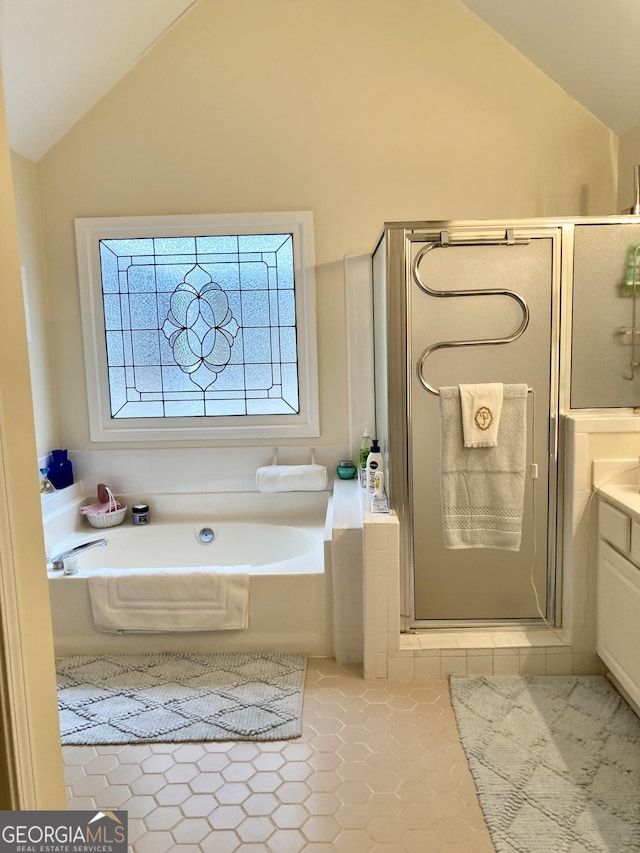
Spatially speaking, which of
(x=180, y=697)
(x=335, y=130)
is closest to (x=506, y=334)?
(x=335, y=130)

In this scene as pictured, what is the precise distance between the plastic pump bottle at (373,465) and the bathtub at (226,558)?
274mm

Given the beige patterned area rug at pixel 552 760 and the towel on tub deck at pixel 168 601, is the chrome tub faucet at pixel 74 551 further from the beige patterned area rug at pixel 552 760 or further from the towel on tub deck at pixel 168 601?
the beige patterned area rug at pixel 552 760

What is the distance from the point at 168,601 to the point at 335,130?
253cm

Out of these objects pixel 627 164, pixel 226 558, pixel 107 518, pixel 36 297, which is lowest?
pixel 226 558

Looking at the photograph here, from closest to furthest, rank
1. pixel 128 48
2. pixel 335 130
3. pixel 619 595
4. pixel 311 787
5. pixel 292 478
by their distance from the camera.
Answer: pixel 311 787
pixel 619 595
pixel 128 48
pixel 335 130
pixel 292 478

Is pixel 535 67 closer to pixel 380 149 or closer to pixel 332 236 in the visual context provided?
pixel 380 149

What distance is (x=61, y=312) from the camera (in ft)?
11.4

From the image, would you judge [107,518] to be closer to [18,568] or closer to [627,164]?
[18,568]

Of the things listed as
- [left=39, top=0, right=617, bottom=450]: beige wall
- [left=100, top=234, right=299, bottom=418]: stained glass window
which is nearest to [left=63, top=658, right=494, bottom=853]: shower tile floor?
[left=100, top=234, right=299, bottom=418]: stained glass window

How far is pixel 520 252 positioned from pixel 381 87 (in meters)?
1.38

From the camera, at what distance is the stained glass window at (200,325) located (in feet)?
11.3

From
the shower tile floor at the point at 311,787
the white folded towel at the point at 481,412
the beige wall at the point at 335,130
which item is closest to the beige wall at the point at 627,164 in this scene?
the beige wall at the point at 335,130

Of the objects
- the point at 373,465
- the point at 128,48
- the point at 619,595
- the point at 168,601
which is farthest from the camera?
the point at 128,48

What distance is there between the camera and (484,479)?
2.53 metres
